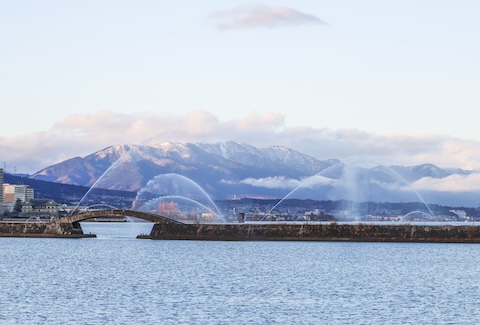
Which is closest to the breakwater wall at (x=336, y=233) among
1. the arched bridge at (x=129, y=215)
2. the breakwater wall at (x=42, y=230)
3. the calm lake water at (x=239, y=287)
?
the arched bridge at (x=129, y=215)

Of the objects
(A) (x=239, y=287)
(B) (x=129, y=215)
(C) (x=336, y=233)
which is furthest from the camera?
(B) (x=129, y=215)

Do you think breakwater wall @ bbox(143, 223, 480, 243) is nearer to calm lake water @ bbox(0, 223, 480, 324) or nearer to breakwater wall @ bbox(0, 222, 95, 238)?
calm lake water @ bbox(0, 223, 480, 324)

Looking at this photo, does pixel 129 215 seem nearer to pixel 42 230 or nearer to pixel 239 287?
pixel 42 230

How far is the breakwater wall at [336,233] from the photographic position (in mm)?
107250

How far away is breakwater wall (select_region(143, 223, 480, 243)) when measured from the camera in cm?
10725

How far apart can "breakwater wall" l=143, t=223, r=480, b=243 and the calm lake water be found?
440 cm

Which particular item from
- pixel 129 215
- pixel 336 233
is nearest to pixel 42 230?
pixel 129 215

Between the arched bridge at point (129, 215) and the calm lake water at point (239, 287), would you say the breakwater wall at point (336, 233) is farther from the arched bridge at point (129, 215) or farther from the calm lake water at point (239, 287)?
the calm lake water at point (239, 287)

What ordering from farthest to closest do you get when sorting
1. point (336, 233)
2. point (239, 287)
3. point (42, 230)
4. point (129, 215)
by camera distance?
1. point (42, 230)
2. point (129, 215)
3. point (336, 233)
4. point (239, 287)

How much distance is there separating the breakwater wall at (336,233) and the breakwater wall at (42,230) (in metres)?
17.2

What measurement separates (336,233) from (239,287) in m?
46.7

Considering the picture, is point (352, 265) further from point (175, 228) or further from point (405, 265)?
point (175, 228)

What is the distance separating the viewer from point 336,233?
10981cm

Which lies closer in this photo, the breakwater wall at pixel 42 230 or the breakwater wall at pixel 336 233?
the breakwater wall at pixel 336 233
